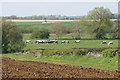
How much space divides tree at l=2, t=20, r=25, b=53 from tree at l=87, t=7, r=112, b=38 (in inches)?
1824

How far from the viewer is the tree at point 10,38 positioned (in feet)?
148

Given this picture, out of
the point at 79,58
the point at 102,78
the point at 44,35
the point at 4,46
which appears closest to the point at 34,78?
the point at 102,78

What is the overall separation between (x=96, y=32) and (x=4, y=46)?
5286cm

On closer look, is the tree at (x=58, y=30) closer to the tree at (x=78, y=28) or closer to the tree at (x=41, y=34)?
the tree at (x=78, y=28)

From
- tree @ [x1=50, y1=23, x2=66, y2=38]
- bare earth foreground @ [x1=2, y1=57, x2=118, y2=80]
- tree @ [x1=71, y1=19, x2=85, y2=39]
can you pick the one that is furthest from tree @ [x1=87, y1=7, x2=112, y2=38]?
bare earth foreground @ [x1=2, y1=57, x2=118, y2=80]

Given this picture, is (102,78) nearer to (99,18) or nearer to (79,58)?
(79,58)

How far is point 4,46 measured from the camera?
44.7m

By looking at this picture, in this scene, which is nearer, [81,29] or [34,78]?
[34,78]

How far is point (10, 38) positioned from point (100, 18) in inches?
2058

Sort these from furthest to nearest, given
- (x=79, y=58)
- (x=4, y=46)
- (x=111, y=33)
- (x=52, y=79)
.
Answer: (x=111, y=33)
(x=4, y=46)
(x=79, y=58)
(x=52, y=79)

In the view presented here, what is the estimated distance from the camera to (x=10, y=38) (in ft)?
158

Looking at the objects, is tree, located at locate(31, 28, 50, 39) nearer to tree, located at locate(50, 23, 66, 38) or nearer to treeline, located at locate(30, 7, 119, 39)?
treeline, located at locate(30, 7, 119, 39)

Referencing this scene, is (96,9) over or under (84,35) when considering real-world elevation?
over

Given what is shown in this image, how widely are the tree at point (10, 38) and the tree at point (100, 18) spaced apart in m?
46.3
